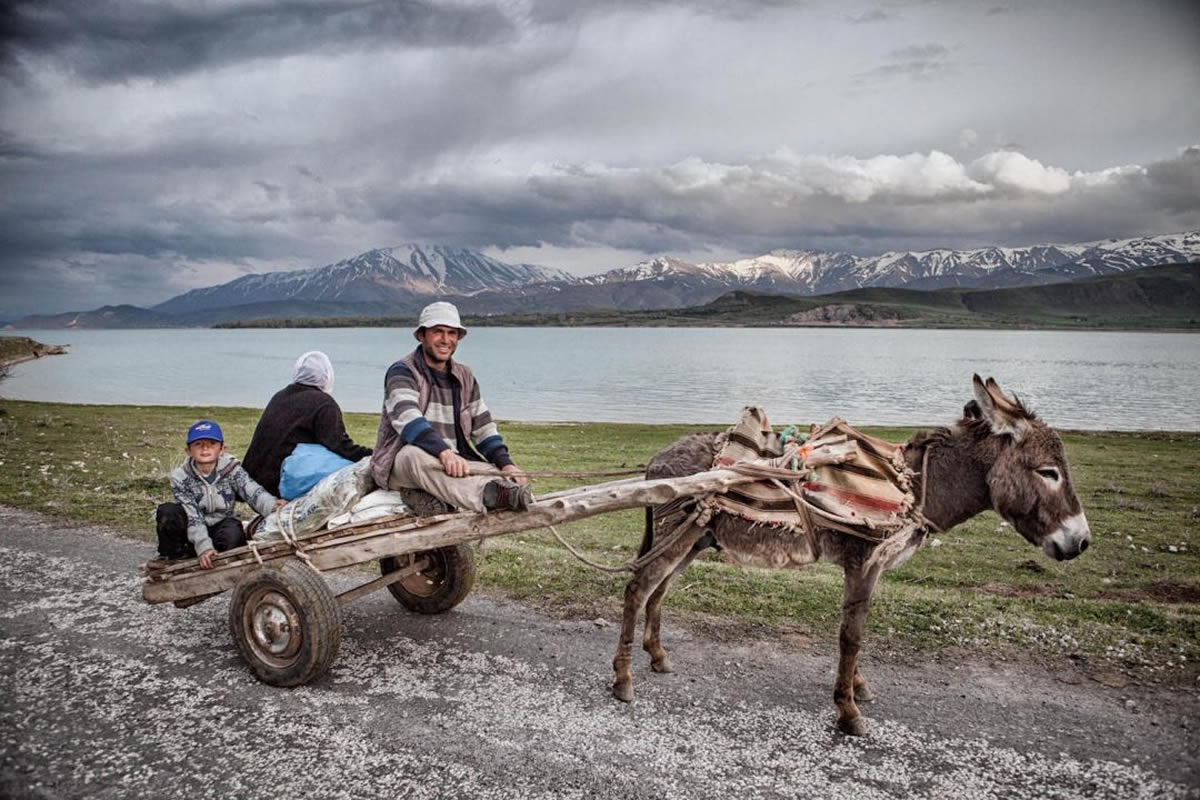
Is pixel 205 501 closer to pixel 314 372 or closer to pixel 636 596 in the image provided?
pixel 314 372

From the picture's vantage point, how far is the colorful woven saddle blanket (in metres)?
5.26

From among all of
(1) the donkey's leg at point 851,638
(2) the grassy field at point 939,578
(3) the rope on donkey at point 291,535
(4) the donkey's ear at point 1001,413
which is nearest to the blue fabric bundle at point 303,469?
(3) the rope on donkey at point 291,535

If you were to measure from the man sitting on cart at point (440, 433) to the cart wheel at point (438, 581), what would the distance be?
4.12 feet

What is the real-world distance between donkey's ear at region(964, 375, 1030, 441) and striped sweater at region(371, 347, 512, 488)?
403 centimetres

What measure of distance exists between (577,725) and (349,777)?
1.61 m

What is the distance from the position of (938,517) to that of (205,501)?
6.49 metres

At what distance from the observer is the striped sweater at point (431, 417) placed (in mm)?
6043

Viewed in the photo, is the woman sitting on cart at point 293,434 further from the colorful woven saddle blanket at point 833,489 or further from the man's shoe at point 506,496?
the colorful woven saddle blanket at point 833,489

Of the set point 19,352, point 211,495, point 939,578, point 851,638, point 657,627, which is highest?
point 19,352

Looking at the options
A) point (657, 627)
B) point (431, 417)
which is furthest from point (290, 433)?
point (657, 627)

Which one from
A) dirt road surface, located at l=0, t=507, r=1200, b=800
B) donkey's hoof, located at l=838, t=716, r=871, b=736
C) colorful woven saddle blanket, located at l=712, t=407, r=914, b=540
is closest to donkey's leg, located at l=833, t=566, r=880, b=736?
donkey's hoof, located at l=838, t=716, r=871, b=736

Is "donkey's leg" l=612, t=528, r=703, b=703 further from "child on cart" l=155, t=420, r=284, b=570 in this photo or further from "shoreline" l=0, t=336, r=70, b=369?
"shoreline" l=0, t=336, r=70, b=369

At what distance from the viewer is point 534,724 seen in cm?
528

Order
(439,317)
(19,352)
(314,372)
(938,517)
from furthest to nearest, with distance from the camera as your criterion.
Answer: (19,352)
(314,372)
(439,317)
(938,517)
